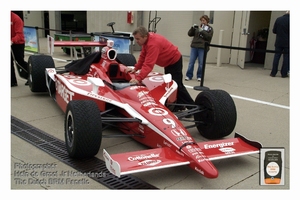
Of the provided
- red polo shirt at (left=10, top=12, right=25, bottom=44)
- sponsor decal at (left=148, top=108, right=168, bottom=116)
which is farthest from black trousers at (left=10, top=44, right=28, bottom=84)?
sponsor decal at (left=148, top=108, right=168, bottom=116)

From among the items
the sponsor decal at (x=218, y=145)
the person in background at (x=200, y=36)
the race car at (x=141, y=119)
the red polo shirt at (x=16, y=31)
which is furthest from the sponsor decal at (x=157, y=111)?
the person in background at (x=200, y=36)

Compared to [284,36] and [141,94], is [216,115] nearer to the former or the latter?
[141,94]

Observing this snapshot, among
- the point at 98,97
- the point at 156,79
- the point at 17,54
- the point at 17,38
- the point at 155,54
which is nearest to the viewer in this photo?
the point at 98,97

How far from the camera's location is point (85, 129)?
368 cm

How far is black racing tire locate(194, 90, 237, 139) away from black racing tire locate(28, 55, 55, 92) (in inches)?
131

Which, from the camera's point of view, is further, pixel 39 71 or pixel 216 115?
pixel 39 71

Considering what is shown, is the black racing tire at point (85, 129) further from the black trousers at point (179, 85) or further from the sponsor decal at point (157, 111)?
the black trousers at point (179, 85)

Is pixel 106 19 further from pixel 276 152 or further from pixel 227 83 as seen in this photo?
pixel 276 152

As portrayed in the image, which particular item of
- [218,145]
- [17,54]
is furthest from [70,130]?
[17,54]

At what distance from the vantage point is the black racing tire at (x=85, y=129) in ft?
12.1

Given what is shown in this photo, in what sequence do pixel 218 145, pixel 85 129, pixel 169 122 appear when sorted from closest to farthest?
pixel 85 129 < pixel 218 145 < pixel 169 122

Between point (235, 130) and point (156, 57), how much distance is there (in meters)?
1.69

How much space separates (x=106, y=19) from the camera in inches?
588

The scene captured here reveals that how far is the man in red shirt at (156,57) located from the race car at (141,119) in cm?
26
